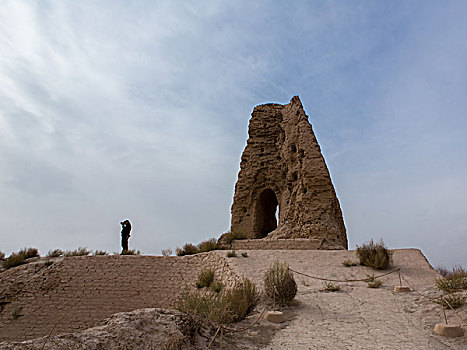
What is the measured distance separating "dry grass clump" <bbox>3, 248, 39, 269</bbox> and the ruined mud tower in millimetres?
8810

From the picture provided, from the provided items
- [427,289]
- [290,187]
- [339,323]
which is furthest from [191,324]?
[290,187]

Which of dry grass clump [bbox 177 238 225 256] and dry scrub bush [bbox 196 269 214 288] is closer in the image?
dry scrub bush [bbox 196 269 214 288]

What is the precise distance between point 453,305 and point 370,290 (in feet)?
7.22

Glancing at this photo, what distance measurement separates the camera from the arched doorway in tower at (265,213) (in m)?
18.6

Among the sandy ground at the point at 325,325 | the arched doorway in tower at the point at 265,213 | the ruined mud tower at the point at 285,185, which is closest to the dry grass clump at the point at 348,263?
the sandy ground at the point at 325,325

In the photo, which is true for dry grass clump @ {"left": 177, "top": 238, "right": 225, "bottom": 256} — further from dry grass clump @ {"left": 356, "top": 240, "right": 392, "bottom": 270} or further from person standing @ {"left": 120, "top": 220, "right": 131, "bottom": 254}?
dry grass clump @ {"left": 356, "top": 240, "right": 392, "bottom": 270}

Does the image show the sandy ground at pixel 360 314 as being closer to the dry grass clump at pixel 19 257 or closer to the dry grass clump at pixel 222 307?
the dry grass clump at pixel 222 307

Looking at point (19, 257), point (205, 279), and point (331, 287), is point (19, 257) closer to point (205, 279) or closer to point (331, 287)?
point (205, 279)

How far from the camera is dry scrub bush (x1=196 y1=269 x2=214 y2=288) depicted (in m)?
11.5

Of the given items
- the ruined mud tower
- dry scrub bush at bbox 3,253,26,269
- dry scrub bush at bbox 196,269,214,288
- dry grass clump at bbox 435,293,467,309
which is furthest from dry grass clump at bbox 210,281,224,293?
dry scrub bush at bbox 3,253,26,269

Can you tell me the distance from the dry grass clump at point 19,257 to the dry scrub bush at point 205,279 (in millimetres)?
7849

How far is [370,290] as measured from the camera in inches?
341

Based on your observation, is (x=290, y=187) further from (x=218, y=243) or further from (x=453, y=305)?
(x=453, y=305)

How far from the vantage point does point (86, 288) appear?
12.5 m
